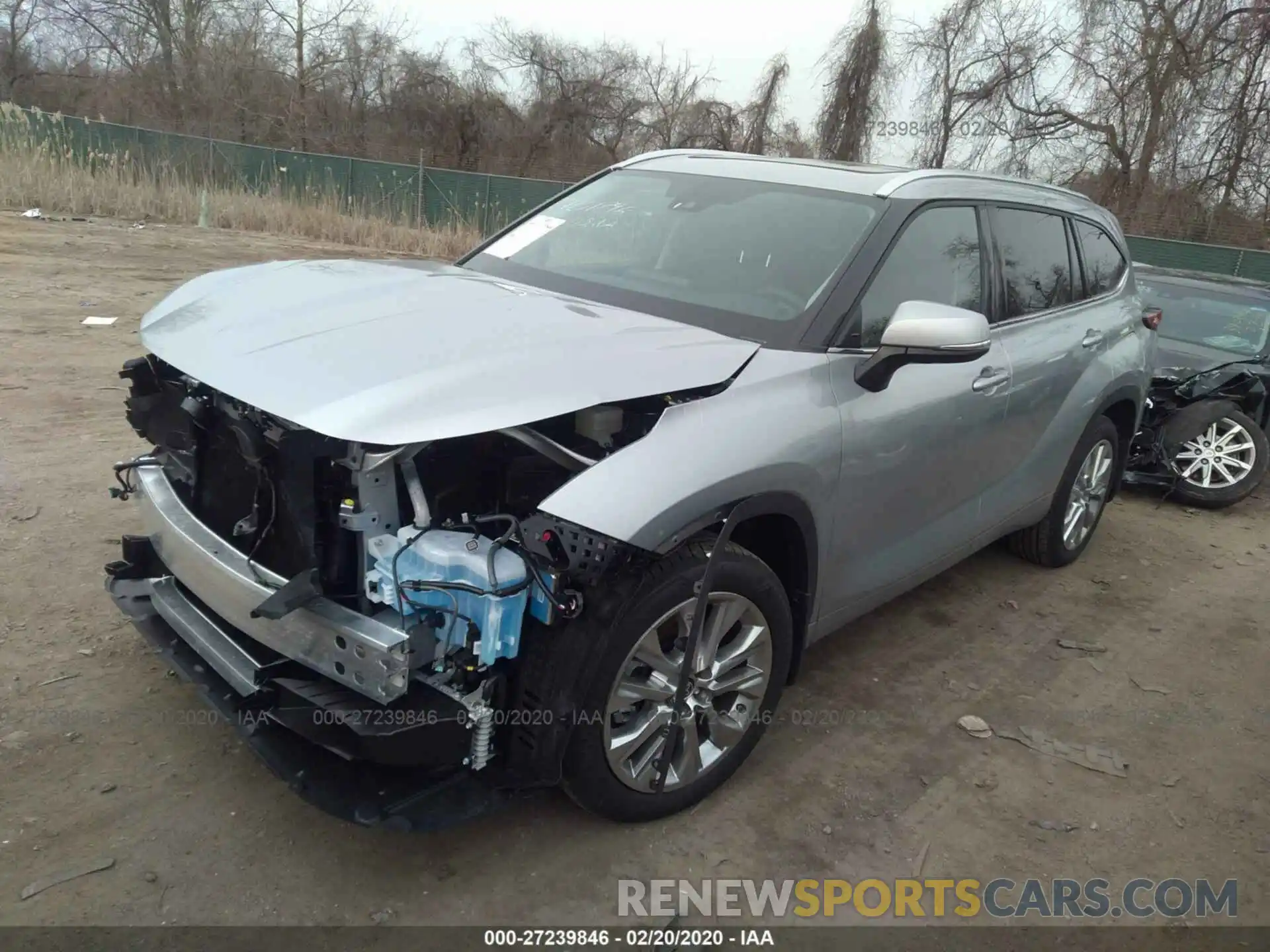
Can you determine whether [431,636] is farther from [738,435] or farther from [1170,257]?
[1170,257]

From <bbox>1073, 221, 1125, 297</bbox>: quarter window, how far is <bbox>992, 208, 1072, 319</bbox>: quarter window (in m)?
0.24

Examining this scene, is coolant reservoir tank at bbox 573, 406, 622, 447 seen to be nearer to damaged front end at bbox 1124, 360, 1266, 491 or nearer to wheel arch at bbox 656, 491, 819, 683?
wheel arch at bbox 656, 491, 819, 683

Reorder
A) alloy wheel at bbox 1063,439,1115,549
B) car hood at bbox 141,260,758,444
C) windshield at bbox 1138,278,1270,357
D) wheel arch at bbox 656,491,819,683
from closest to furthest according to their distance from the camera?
car hood at bbox 141,260,758,444 → wheel arch at bbox 656,491,819,683 → alloy wheel at bbox 1063,439,1115,549 → windshield at bbox 1138,278,1270,357

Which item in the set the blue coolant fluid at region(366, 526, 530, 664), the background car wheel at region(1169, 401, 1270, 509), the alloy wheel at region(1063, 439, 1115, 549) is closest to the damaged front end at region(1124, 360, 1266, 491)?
the background car wheel at region(1169, 401, 1270, 509)

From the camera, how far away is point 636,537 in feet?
7.41

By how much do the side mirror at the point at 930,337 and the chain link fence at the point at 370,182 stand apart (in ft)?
53.7

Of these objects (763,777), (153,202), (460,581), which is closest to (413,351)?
(460,581)

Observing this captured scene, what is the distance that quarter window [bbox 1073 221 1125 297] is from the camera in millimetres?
4676

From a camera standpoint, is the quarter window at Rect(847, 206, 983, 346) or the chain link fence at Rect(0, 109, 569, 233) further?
the chain link fence at Rect(0, 109, 569, 233)

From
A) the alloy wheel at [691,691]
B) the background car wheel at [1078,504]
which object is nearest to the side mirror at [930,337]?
the alloy wheel at [691,691]

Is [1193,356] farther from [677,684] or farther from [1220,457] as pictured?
[677,684]

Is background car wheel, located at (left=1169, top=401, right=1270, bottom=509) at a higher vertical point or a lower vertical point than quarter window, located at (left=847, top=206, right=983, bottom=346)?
lower

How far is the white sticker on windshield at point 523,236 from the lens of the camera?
153 inches

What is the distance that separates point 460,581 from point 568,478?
43 centimetres
